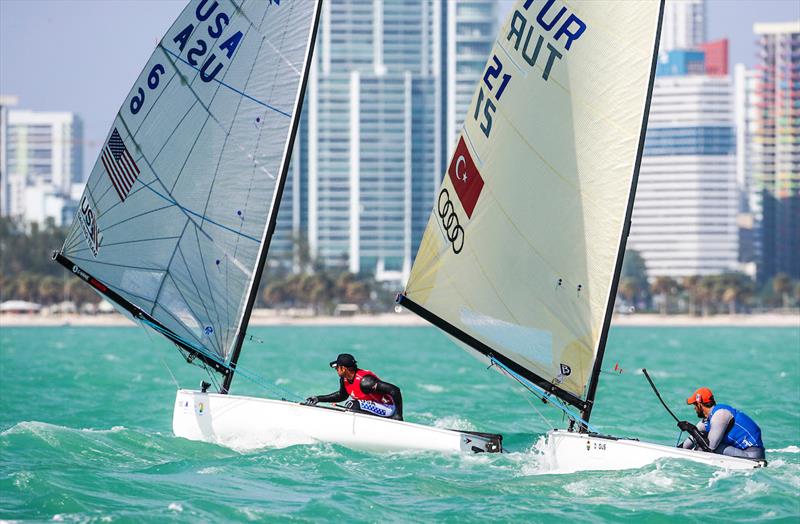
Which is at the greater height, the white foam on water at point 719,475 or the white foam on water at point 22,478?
the white foam on water at point 719,475

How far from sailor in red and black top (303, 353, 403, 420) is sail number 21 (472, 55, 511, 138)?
3.34m

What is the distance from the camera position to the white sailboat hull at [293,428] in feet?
53.6

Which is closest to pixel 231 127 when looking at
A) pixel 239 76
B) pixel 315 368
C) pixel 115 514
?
pixel 239 76

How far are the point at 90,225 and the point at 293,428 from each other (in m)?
4.17

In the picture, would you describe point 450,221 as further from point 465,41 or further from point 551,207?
point 465,41

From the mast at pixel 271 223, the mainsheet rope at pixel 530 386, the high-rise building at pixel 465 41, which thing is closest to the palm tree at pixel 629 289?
the high-rise building at pixel 465 41

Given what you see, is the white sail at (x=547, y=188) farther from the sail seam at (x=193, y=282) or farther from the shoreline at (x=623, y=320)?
the shoreline at (x=623, y=320)

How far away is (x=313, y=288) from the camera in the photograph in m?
158

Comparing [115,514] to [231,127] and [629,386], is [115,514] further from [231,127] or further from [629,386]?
[629,386]

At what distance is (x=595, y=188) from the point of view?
1559 centimetres

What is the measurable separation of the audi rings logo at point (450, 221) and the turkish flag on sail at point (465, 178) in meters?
0.18

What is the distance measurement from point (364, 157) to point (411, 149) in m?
7.07

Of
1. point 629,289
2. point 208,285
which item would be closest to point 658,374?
point 208,285

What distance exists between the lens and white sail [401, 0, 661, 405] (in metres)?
15.4
